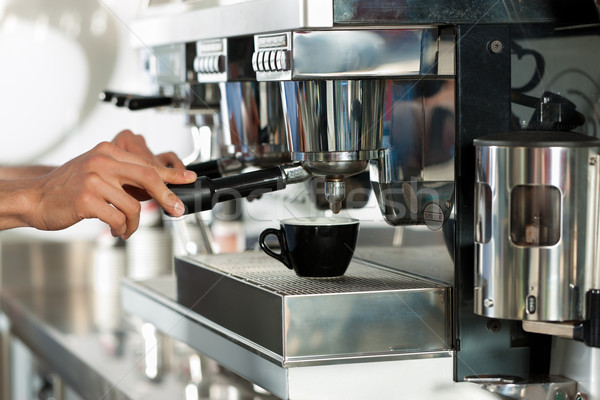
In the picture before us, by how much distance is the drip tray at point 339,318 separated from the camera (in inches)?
35.8

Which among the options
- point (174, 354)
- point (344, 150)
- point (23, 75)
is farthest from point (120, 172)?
point (23, 75)

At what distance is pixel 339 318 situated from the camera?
92 cm

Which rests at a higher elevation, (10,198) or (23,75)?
(23,75)

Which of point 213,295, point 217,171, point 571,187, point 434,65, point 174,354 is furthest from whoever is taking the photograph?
point 174,354

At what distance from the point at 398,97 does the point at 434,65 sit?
0.23ft

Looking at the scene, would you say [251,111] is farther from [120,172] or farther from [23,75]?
[23,75]

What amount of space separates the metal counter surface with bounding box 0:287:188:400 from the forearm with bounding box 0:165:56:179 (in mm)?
308

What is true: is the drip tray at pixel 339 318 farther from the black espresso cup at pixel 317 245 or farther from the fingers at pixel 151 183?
the fingers at pixel 151 183

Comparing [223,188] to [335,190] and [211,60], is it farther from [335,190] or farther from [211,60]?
[211,60]

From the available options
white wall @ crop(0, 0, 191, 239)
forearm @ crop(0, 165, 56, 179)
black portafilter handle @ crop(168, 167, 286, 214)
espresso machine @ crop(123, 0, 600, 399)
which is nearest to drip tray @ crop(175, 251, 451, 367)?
espresso machine @ crop(123, 0, 600, 399)

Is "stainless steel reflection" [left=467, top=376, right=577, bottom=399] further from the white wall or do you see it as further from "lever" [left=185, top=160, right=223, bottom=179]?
the white wall

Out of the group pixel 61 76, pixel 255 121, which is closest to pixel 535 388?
pixel 255 121

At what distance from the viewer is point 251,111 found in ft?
4.11

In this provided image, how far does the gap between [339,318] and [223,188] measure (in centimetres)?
18
